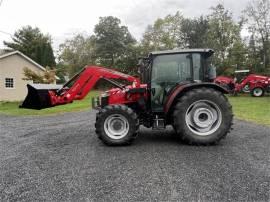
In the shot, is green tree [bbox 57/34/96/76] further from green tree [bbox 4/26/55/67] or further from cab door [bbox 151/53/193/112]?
cab door [bbox 151/53/193/112]

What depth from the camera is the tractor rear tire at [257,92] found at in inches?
856

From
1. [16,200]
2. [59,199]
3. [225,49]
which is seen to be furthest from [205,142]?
[225,49]

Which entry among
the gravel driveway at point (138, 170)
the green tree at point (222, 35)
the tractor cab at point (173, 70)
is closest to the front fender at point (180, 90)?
the tractor cab at point (173, 70)

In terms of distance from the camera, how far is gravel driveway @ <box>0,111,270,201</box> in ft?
11.9

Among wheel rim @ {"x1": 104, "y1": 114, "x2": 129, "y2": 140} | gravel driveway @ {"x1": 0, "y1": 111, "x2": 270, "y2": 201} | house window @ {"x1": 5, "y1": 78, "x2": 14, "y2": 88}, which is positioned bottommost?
gravel driveway @ {"x1": 0, "y1": 111, "x2": 270, "y2": 201}

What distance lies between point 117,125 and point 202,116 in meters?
1.97

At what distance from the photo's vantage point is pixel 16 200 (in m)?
3.51

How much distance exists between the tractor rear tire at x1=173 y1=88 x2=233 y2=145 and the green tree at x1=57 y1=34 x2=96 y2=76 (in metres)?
40.6

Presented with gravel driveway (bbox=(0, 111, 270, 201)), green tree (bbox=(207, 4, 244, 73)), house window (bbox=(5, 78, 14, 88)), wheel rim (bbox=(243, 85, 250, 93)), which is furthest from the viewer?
green tree (bbox=(207, 4, 244, 73))

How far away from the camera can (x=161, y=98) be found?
6516 mm

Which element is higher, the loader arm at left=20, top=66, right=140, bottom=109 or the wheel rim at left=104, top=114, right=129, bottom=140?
the loader arm at left=20, top=66, right=140, bottom=109

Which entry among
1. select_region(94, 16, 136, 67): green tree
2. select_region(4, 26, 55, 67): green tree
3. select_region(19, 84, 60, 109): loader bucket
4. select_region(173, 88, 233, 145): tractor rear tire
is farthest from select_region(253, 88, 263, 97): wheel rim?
select_region(4, 26, 55, 67): green tree

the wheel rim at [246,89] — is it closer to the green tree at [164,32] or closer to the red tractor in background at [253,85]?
the red tractor in background at [253,85]

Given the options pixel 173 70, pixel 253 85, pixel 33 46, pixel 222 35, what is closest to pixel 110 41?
pixel 33 46
